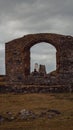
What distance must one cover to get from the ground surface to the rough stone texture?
483 cm

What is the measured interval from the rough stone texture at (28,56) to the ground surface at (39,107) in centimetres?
483

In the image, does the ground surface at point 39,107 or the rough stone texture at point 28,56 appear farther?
the rough stone texture at point 28,56

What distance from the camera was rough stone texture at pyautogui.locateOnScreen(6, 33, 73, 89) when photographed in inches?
1265

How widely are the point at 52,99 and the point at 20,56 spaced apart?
8666 mm

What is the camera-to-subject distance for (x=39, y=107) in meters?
22.0

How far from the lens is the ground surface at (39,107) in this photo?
15.9 metres

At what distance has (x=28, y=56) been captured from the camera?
1330 inches

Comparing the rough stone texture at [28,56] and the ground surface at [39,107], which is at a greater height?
the rough stone texture at [28,56]

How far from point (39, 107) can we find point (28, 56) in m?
12.3

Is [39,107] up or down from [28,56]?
down

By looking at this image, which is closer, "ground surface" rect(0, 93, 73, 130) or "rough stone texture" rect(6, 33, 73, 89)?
"ground surface" rect(0, 93, 73, 130)

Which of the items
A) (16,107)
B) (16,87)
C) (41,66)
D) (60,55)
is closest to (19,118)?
(16,107)

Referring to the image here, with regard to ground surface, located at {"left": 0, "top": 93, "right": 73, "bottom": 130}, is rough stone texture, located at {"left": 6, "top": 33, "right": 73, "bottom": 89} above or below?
above

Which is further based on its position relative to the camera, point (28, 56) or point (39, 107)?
point (28, 56)
